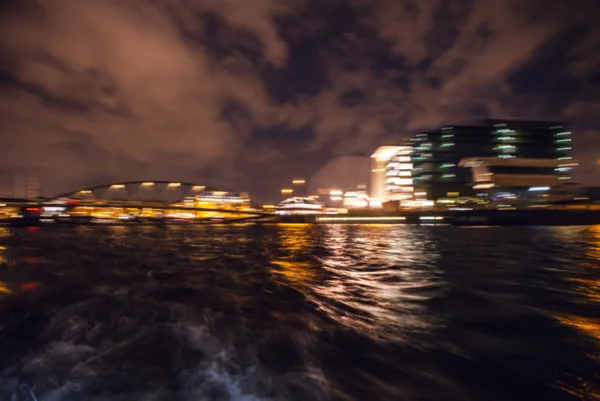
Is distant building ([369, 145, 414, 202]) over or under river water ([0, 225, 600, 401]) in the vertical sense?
over

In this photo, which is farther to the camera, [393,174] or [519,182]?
[393,174]

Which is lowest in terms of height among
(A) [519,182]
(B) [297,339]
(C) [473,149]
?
(B) [297,339]

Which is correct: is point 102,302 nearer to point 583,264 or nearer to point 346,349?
point 346,349

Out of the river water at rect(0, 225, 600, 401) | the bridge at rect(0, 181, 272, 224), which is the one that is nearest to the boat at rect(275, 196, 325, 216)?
the bridge at rect(0, 181, 272, 224)

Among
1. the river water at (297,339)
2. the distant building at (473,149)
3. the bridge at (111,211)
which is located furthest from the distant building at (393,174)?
the river water at (297,339)

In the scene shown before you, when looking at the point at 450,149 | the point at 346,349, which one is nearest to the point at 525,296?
the point at 346,349

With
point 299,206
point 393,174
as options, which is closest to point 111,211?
point 299,206

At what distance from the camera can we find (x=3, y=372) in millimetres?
3688

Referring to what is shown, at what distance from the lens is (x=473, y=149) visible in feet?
387

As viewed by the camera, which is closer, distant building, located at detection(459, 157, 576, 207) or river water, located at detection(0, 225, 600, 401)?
river water, located at detection(0, 225, 600, 401)

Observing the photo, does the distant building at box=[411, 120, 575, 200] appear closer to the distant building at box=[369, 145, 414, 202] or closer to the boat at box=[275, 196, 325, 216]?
the distant building at box=[369, 145, 414, 202]

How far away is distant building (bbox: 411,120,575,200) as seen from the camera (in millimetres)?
105875

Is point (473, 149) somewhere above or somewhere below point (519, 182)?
above

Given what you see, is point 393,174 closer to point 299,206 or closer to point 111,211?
point 299,206
